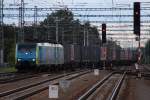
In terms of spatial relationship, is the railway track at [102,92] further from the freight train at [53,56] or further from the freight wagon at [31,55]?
the freight train at [53,56]

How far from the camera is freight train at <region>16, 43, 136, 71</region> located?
46.9 meters

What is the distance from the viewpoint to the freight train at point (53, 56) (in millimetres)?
46872

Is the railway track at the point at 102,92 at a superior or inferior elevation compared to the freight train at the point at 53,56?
inferior

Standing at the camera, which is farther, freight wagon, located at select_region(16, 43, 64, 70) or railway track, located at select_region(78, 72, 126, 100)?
freight wagon, located at select_region(16, 43, 64, 70)

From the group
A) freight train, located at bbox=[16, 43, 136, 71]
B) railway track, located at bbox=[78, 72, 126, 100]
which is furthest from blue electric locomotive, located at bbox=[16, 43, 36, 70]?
railway track, located at bbox=[78, 72, 126, 100]

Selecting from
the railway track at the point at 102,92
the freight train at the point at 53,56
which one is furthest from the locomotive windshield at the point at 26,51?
the railway track at the point at 102,92

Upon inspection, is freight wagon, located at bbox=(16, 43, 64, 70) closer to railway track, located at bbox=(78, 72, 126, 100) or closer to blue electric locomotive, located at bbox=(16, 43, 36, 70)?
Answer: blue electric locomotive, located at bbox=(16, 43, 36, 70)

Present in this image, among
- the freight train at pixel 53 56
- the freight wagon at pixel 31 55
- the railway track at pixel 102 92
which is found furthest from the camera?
the freight train at pixel 53 56

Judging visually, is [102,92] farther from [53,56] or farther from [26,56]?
[53,56]

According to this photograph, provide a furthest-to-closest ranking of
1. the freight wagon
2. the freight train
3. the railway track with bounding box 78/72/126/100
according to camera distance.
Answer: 1. the freight train
2. the freight wagon
3. the railway track with bounding box 78/72/126/100

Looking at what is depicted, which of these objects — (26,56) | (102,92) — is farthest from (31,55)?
(102,92)

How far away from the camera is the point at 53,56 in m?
52.5

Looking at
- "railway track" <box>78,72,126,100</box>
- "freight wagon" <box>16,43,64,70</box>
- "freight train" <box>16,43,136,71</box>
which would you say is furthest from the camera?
"freight train" <box>16,43,136,71</box>

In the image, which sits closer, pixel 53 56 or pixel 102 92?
pixel 102 92
